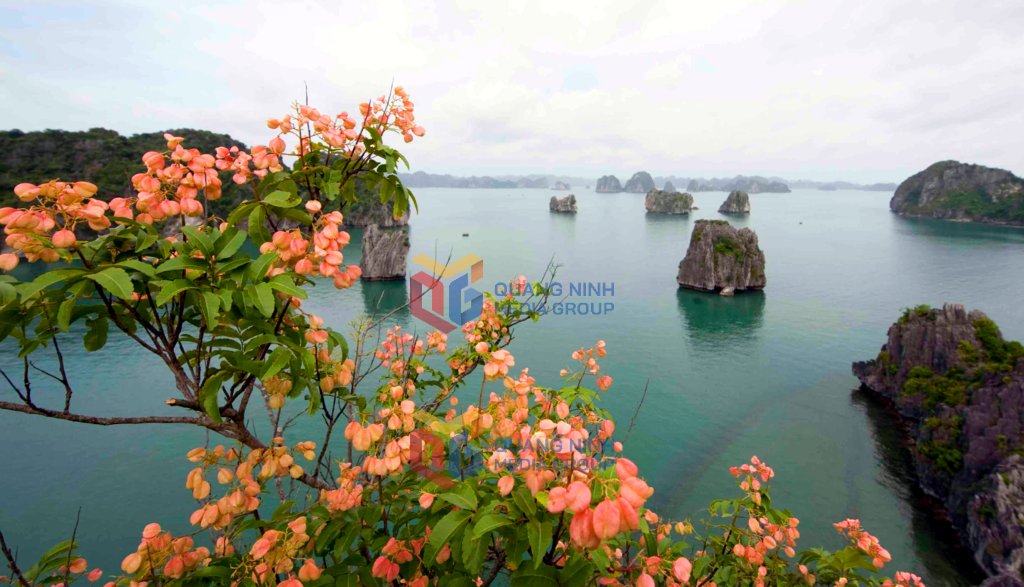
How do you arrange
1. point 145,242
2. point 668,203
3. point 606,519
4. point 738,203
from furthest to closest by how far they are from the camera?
point 738,203, point 668,203, point 145,242, point 606,519

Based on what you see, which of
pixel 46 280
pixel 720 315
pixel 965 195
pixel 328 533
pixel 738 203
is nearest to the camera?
pixel 46 280

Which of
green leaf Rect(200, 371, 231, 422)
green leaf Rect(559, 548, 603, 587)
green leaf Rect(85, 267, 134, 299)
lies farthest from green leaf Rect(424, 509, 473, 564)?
green leaf Rect(85, 267, 134, 299)

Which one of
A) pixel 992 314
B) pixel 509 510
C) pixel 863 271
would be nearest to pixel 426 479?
pixel 509 510

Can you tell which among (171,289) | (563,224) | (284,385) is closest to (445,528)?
(284,385)

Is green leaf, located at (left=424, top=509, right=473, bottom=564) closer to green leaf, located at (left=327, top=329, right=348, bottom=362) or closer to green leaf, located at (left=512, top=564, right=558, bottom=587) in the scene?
green leaf, located at (left=512, top=564, right=558, bottom=587)

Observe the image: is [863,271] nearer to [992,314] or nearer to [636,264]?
[992,314]

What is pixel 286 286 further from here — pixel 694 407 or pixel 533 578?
pixel 694 407

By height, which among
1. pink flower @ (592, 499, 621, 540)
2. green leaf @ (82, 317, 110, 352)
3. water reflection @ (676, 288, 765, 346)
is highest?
green leaf @ (82, 317, 110, 352)

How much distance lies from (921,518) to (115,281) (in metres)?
27.2

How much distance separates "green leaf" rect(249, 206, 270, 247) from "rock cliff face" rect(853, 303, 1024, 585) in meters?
21.2

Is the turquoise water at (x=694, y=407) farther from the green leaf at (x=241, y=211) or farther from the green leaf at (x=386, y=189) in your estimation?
the green leaf at (x=241, y=211)

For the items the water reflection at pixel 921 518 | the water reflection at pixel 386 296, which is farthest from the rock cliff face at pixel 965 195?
the water reflection at pixel 386 296

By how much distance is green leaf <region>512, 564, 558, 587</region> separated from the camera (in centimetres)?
227

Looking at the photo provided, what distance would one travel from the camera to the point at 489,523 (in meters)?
2.04
